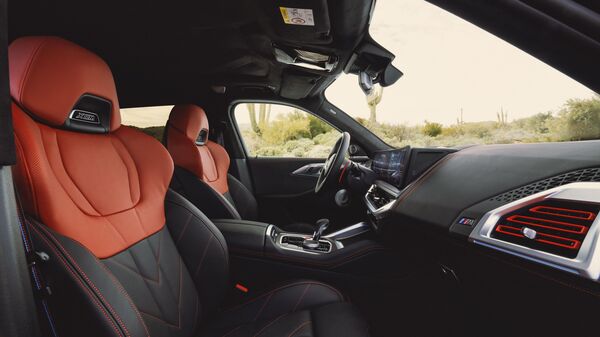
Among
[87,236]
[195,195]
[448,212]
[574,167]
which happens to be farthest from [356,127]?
[87,236]

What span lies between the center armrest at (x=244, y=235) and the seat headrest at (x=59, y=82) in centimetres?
83

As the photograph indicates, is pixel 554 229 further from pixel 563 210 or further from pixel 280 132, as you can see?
pixel 280 132

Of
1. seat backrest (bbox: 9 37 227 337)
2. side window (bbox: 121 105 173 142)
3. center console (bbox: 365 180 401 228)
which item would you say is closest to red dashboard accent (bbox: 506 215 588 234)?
center console (bbox: 365 180 401 228)

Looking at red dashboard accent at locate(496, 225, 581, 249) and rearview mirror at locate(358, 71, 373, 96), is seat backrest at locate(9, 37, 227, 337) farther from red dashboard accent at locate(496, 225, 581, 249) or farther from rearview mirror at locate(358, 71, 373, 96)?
rearview mirror at locate(358, 71, 373, 96)

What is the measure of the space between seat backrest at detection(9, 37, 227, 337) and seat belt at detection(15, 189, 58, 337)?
1 cm

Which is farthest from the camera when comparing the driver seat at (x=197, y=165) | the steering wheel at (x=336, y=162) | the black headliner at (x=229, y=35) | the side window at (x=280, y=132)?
the side window at (x=280, y=132)

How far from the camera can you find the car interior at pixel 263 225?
654mm

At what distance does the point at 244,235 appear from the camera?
1.68 m

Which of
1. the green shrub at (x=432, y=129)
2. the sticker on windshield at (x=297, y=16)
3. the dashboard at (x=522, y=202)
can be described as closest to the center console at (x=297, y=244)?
the dashboard at (x=522, y=202)

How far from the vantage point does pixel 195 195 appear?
2.15 metres

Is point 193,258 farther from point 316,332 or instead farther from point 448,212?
point 448,212

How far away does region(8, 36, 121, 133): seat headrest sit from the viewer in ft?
2.79

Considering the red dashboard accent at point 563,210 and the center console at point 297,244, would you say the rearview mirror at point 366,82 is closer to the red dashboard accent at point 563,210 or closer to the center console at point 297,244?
the center console at point 297,244

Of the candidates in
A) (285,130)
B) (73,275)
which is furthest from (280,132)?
(73,275)
